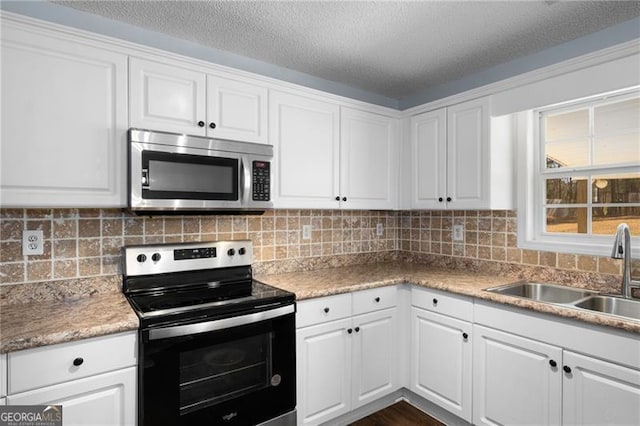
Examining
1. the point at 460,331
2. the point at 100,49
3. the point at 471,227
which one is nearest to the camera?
the point at 100,49

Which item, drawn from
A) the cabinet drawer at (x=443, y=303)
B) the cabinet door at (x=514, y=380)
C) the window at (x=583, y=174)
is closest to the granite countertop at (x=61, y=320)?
the cabinet drawer at (x=443, y=303)

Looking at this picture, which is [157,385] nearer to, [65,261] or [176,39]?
[65,261]

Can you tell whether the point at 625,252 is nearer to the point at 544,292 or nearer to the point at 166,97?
the point at 544,292

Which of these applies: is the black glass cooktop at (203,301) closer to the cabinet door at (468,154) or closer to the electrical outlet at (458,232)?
the cabinet door at (468,154)

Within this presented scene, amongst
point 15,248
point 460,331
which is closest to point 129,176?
point 15,248

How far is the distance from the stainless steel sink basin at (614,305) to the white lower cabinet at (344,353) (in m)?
1.06

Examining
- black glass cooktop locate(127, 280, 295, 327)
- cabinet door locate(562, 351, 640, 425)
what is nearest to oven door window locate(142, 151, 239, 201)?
black glass cooktop locate(127, 280, 295, 327)

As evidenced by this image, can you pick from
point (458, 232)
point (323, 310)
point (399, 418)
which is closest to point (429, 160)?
point (458, 232)

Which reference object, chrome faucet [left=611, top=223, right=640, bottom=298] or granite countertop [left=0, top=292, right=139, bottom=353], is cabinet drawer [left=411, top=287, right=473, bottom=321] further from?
granite countertop [left=0, top=292, right=139, bottom=353]

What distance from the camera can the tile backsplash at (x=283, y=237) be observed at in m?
1.75

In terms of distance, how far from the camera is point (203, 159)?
1836 millimetres

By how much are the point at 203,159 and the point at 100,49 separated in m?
0.66

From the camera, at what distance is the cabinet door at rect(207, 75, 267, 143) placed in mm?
1927

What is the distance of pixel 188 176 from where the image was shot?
180 centimetres
